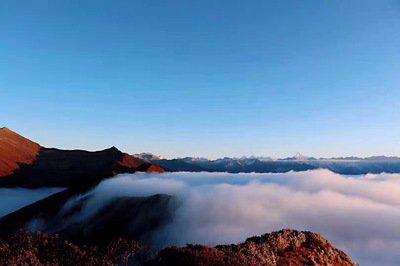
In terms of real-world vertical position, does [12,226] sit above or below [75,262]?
below

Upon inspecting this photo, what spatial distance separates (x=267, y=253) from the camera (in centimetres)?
2686

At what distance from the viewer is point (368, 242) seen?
117m

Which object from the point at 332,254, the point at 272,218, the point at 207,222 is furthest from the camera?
the point at 272,218

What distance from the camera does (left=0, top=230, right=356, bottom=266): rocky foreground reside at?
62.7 ft

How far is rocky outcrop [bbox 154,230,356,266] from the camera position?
70.8ft

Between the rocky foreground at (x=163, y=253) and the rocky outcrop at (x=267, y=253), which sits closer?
the rocky foreground at (x=163, y=253)

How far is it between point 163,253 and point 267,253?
7679mm

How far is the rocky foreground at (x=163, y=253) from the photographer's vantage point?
62.7 feet

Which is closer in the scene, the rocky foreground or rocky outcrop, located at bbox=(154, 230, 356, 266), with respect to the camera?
the rocky foreground

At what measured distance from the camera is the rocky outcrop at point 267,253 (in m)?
21.6

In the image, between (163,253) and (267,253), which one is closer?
(163,253)

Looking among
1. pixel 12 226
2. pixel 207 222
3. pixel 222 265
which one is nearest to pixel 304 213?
pixel 207 222

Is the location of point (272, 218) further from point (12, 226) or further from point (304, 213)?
point (12, 226)

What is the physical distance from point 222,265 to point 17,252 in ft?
30.6
